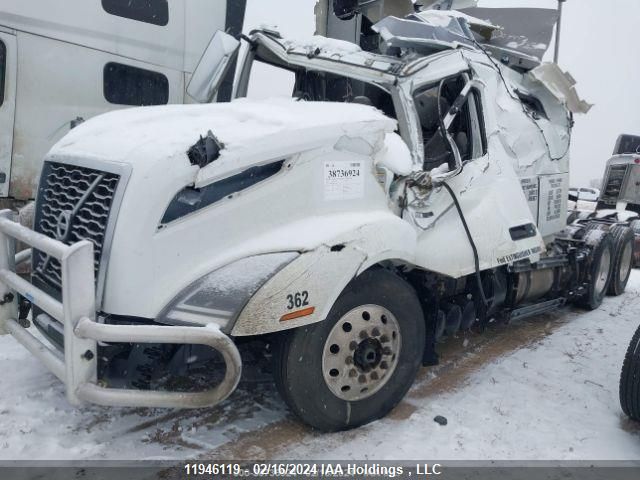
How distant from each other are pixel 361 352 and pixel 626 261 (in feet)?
18.3

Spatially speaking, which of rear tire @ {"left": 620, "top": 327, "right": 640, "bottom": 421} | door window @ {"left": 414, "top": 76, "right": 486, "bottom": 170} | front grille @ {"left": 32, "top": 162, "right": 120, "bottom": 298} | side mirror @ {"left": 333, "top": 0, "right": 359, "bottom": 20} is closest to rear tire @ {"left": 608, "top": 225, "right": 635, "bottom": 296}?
door window @ {"left": 414, "top": 76, "right": 486, "bottom": 170}

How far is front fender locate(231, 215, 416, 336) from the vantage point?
294 centimetres

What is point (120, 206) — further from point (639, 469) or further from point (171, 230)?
point (639, 469)

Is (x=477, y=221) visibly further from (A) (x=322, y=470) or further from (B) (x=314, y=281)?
(A) (x=322, y=470)

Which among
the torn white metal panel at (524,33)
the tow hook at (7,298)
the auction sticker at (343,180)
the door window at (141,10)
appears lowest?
the tow hook at (7,298)

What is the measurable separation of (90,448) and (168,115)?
202cm

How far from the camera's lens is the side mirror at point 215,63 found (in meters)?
4.93

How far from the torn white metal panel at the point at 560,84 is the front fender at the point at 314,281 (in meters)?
3.16

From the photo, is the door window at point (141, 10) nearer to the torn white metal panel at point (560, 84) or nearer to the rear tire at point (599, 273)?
the torn white metal panel at point (560, 84)

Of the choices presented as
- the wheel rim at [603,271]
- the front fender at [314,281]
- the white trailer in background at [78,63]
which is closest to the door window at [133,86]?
the white trailer in background at [78,63]

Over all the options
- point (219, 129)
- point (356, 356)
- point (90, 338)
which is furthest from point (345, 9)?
point (90, 338)

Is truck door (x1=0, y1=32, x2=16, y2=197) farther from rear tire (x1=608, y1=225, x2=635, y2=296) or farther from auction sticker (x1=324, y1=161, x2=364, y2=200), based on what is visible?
rear tire (x1=608, y1=225, x2=635, y2=296)

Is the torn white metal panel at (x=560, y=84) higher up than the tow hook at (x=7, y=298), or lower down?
higher up

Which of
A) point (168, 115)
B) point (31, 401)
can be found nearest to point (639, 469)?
point (168, 115)
